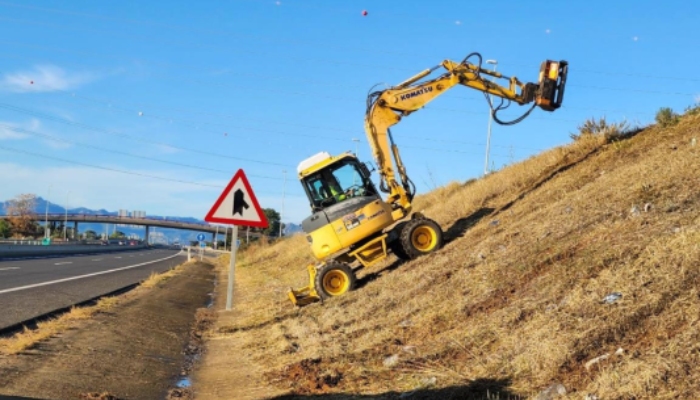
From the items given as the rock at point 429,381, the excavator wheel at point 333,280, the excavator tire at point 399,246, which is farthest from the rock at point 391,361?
the excavator tire at point 399,246

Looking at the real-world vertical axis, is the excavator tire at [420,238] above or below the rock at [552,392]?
above

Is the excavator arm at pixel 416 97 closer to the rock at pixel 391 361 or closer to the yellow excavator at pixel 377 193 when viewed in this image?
the yellow excavator at pixel 377 193

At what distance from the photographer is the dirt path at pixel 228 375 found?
21.3ft

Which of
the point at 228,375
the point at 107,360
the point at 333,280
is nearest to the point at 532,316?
the point at 228,375

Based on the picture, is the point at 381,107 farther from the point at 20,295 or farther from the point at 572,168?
the point at 20,295

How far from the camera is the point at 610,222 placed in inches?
339

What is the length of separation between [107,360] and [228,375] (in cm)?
136

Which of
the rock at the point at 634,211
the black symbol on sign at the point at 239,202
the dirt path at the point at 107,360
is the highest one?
the black symbol on sign at the point at 239,202

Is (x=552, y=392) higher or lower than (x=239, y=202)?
lower

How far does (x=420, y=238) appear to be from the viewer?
46.0 ft

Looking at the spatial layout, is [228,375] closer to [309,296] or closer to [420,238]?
[309,296]

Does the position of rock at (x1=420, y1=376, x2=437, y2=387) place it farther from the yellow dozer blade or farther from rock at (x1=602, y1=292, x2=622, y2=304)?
the yellow dozer blade

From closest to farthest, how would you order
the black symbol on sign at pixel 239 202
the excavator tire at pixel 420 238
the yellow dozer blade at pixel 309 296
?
1. the black symbol on sign at pixel 239 202
2. the yellow dozer blade at pixel 309 296
3. the excavator tire at pixel 420 238

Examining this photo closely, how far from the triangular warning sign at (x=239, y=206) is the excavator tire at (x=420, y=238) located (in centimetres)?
323
